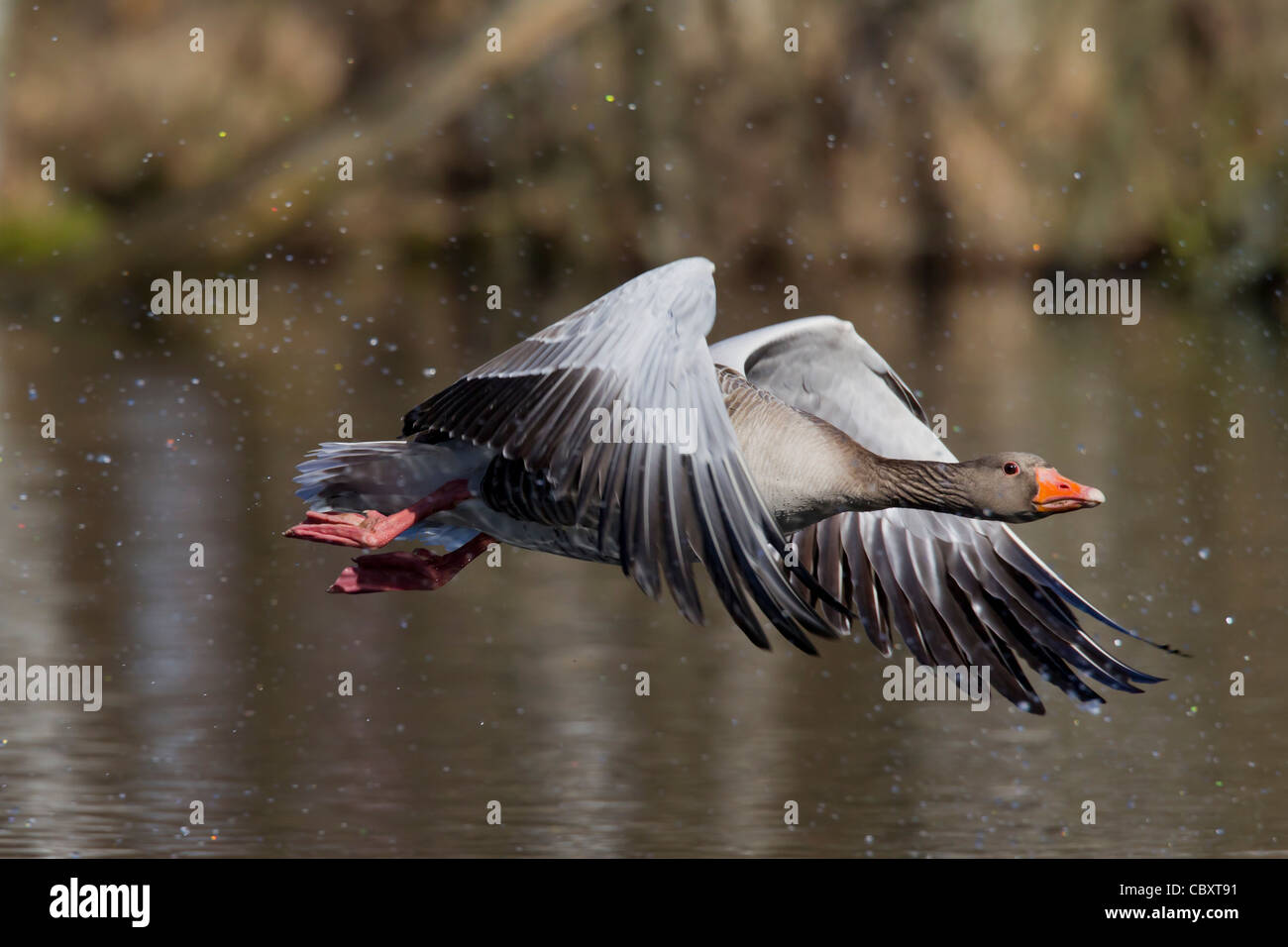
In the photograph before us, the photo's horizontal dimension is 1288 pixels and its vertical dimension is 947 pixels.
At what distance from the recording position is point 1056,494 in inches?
282

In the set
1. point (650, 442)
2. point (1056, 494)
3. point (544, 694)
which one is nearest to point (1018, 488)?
point (1056, 494)

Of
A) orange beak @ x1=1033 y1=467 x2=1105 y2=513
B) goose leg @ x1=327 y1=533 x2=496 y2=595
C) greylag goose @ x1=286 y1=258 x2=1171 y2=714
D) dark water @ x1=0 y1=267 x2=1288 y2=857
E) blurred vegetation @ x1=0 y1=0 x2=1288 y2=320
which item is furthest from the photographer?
blurred vegetation @ x1=0 y1=0 x2=1288 y2=320

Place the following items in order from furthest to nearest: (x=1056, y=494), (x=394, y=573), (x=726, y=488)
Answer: (x=394, y=573), (x=1056, y=494), (x=726, y=488)

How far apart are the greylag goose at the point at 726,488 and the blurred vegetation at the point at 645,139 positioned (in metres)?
21.6

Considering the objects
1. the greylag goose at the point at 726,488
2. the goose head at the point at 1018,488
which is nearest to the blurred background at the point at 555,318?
the greylag goose at the point at 726,488

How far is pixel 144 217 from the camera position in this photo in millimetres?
30953

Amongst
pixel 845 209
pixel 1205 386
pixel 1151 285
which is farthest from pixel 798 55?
pixel 1205 386

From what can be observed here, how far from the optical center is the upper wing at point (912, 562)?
7.98 m

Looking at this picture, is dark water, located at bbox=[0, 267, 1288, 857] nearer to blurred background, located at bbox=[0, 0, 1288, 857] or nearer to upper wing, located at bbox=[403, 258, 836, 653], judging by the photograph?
blurred background, located at bbox=[0, 0, 1288, 857]

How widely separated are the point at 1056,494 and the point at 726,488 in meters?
1.37

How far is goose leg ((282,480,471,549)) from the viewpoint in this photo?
24.6 feet

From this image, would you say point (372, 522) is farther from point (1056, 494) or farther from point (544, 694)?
point (1056, 494)

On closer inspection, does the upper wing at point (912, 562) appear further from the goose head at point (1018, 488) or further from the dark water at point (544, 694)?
the goose head at point (1018, 488)

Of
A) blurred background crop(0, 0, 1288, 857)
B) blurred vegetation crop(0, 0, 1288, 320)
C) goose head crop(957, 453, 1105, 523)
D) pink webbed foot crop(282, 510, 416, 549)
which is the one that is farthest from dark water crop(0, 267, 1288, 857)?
blurred vegetation crop(0, 0, 1288, 320)
